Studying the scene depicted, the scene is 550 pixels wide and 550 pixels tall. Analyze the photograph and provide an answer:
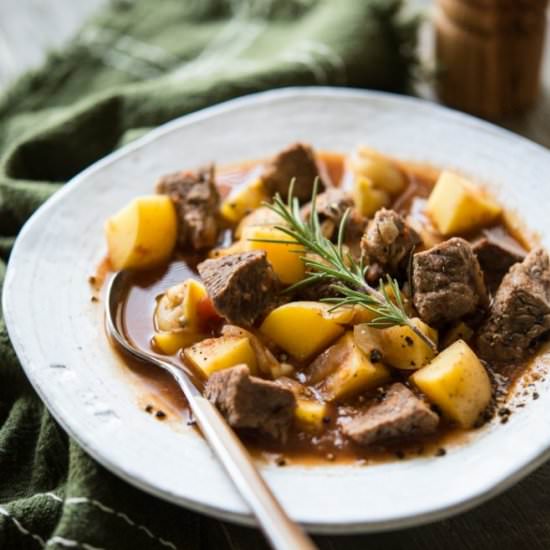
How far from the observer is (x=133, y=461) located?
8.40ft

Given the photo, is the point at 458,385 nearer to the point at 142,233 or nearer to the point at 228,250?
the point at 228,250

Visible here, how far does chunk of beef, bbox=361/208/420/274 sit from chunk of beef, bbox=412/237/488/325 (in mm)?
160

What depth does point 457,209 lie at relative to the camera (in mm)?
3410

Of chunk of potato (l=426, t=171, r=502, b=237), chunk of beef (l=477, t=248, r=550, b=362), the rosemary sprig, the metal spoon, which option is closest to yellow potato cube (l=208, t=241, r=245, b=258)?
the rosemary sprig

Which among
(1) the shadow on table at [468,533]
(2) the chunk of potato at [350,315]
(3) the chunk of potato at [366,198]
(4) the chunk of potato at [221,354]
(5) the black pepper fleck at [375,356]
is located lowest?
(1) the shadow on table at [468,533]

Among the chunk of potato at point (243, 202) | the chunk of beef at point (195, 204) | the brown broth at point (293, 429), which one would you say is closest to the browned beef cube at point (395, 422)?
the brown broth at point (293, 429)

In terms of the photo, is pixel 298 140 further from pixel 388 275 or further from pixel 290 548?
pixel 290 548

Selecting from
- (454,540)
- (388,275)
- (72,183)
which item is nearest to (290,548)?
(454,540)

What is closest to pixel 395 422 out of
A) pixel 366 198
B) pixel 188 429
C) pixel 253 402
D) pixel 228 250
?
pixel 253 402

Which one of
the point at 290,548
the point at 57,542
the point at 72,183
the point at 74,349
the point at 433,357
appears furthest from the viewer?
the point at 72,183

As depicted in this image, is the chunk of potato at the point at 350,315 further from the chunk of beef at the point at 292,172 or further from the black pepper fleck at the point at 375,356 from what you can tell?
the chunk of beef at the point at 292,172

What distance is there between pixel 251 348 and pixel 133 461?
57cm

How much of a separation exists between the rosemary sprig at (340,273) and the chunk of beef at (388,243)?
0.06 metres

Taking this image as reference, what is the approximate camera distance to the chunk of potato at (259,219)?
3.35m
